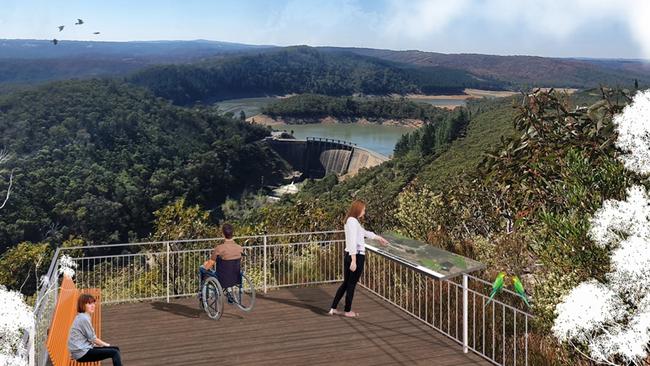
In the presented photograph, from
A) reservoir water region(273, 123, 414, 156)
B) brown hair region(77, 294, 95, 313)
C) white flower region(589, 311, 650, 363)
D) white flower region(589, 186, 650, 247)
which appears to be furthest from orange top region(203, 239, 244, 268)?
reservoir water region(273, 123, 414, 156)

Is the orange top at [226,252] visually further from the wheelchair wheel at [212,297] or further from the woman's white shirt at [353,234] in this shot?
the woman's white shirt at [353,234]

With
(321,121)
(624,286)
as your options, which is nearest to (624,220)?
(624,286)

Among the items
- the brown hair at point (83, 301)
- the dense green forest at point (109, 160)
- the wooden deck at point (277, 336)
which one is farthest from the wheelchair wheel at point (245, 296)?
the dense green forest at point (109, 160)

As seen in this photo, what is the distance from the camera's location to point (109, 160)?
269 ft

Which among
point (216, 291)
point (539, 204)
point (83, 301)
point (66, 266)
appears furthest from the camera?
point (539, 204)

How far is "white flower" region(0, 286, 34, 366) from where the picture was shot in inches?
135

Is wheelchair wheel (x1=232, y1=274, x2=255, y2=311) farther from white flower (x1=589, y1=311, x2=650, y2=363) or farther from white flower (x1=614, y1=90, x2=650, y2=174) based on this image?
white flower (x1=614, y1=90, x2=650, y2=174)

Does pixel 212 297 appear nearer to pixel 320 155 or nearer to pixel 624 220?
pixel 624 220

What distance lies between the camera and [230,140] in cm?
10200

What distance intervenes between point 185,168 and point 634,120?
8780 centimetres

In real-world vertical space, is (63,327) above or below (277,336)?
above

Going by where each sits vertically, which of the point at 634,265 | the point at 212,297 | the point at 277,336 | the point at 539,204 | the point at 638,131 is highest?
the point at 638,131

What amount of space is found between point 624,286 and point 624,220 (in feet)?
1.32

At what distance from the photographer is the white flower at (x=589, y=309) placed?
3.49m
